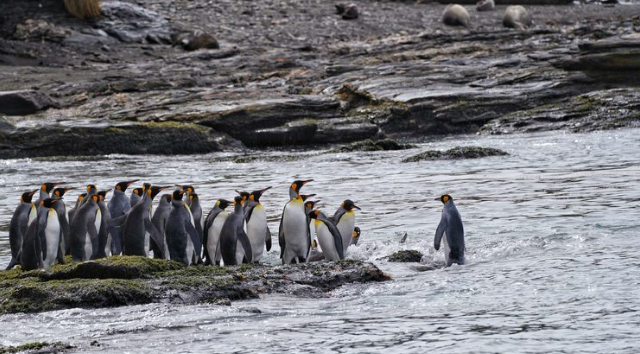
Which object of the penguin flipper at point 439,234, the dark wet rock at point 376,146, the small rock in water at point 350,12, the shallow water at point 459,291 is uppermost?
the small rock in water at point 350,12

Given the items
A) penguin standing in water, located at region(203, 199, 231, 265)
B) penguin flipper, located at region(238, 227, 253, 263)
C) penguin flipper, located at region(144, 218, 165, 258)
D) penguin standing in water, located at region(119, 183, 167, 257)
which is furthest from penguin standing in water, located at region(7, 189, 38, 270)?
penguin flipper, located at region(238, 227, 253, 263)

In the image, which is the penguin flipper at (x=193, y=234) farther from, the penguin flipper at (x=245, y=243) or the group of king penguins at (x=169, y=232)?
the penguin flipper at (x=245, y=243)

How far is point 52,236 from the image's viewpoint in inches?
347

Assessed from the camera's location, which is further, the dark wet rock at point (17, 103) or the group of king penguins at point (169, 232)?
the dark wet rock at point (17, 103)

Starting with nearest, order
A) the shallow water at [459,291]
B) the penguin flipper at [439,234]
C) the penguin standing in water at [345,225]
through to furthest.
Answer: the shallow water at [459,291], the penguin flipper at [439,234], the penguin standing in water at [345,225]

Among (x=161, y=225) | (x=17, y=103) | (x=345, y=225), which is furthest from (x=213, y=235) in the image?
(x=17, y=103)

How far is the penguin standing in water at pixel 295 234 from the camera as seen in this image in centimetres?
918

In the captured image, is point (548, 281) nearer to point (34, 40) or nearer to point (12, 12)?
point (34, 40)

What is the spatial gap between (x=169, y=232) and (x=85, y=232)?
0.76m

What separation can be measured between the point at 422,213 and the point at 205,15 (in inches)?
843

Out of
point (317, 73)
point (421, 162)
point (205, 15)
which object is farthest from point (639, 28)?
point (421, 162)

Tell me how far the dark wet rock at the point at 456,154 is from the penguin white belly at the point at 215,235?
8.11 metres

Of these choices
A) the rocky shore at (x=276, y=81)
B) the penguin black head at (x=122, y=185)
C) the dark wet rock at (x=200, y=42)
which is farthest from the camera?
the dark wet rock at (x=200, y=42)

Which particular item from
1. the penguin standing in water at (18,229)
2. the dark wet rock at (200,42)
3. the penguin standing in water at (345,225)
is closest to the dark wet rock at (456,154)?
the penguin standing in water at (345,225)
